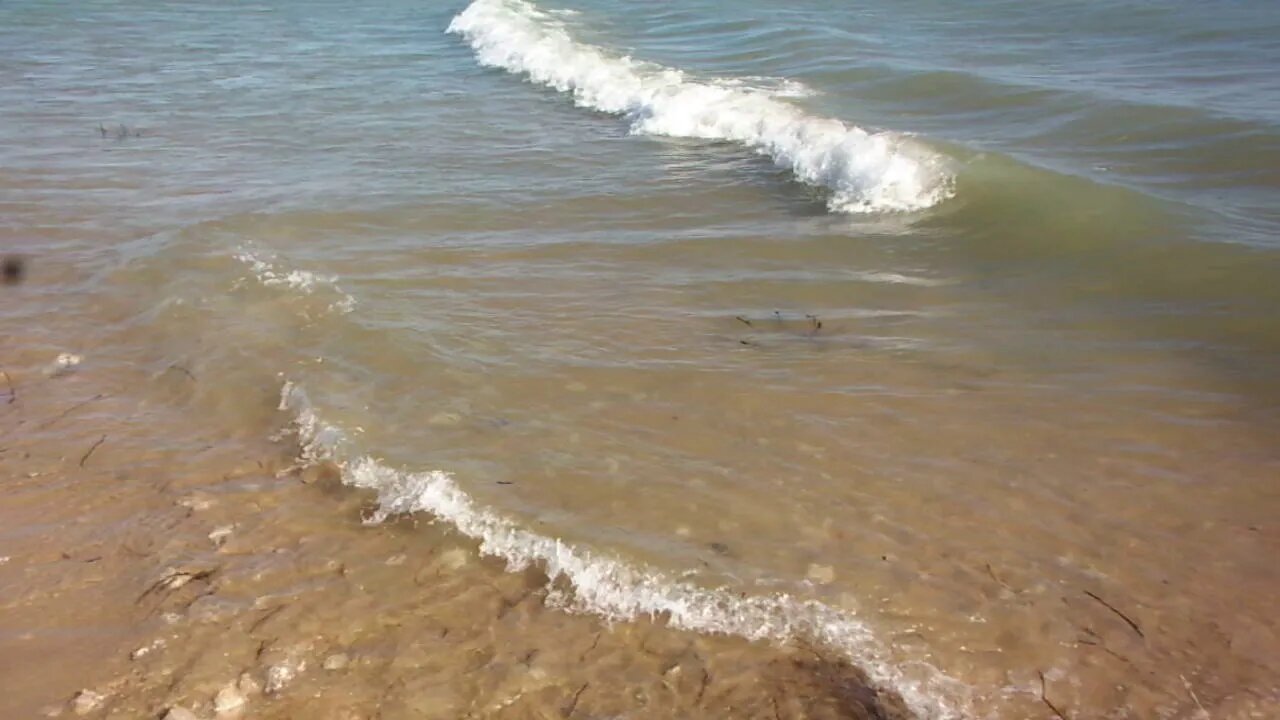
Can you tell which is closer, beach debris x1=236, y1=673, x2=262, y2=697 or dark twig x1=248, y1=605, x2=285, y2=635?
beach debris x1=236, y1=673, x2=262, y2=697

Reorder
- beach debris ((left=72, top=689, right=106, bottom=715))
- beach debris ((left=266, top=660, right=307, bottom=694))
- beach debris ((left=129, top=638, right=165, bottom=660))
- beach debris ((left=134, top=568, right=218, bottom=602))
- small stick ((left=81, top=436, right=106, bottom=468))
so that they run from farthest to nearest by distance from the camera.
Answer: small stick ((left=81, top=436, right=106, bottom=468)) < beach debris ((left=134, top=568, right=218, bottom=602)) < beach debris ((left=129, top=638, right=165, bottom=660)) < beach debris ((left=266, top=660, right=307, bottom=694)) < beach debris ((left=72, top=689, right=106, bottom=715))

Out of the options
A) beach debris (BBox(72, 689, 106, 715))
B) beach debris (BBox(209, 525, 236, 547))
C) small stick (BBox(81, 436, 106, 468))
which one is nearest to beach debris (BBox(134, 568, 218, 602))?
beach debris (BBox(209, 525, 236, 547))

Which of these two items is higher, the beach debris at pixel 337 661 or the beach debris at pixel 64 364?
the beach debris at pixel 64 364

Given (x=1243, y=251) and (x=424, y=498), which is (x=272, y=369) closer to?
(x=424, y=498)

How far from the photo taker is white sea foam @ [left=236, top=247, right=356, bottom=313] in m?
6.98

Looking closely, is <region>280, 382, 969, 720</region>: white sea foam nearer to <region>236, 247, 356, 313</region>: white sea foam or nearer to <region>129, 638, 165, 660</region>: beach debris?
<region>129, 638, 165, 660</region>: beach debris

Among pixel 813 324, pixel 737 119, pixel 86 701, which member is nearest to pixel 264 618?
pixel 86 701

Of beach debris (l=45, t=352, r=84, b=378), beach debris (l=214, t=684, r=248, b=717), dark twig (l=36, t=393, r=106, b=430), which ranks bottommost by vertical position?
beach debris (l=214, t=684, r=248, b=717)

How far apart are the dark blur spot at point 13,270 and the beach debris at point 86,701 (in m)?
5.23

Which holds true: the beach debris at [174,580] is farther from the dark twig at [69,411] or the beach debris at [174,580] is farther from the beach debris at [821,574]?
the beach debris at [821,574]

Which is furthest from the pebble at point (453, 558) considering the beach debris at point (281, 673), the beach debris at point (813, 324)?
the beach debris at point (813, 324)

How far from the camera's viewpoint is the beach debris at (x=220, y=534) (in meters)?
4.42

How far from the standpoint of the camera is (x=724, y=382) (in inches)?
233

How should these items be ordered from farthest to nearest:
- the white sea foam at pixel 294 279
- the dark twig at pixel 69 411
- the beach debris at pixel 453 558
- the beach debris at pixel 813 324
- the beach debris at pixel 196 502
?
the white sea foam at pixel 294 279
the beach debris at pixel 813 324
the dark twig at pixel 69 411
the beach debris at pixel 196 502
the beach debris at pixel 453 558
